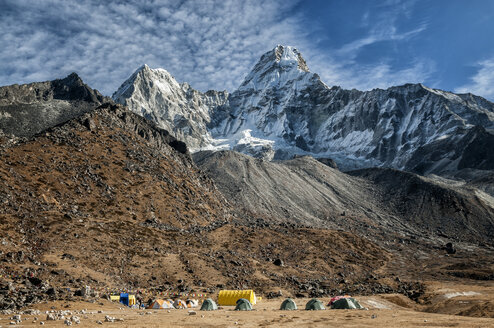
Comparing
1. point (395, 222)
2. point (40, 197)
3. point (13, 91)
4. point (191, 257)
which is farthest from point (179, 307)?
point (13, 91)

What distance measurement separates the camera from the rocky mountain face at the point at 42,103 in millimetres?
132250

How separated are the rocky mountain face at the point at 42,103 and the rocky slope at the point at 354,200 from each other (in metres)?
60.7

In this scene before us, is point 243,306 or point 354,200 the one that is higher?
point 354,200

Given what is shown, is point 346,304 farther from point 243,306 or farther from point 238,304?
point 238,304

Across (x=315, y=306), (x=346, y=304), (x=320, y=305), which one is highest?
(x=346, y=304)

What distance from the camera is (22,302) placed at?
31.4 metres

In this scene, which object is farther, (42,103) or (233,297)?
(42,103)

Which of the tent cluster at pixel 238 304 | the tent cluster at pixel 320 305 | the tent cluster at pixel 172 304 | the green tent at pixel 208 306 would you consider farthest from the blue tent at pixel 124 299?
the tent cluster at pixel 320 305

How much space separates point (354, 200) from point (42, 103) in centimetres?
13497

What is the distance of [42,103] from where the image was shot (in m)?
156

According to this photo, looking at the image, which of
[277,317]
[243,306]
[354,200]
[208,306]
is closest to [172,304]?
[208,306]

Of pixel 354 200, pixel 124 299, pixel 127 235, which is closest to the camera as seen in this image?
pixel 124 299

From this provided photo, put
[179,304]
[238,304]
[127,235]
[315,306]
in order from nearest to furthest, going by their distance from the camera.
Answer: [315,306] → [238,304] → [179,304] → [127,235]

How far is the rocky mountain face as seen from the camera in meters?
132
